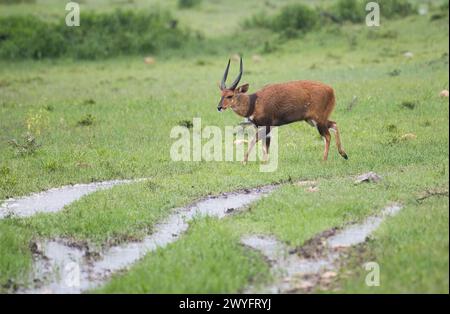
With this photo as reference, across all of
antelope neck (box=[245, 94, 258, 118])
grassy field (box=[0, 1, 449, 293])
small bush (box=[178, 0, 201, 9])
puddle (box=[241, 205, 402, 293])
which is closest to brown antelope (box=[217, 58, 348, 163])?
antelope neck (box=[245, 94, 258, 118])

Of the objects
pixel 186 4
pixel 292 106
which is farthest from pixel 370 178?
pixel 186 4

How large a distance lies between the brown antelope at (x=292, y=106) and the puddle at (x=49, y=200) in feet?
8.72

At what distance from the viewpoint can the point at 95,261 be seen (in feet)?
33.4

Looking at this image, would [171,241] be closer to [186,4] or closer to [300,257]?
[300,257]

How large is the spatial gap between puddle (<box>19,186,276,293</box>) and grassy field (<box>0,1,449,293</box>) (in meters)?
0.22

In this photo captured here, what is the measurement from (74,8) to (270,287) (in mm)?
25735

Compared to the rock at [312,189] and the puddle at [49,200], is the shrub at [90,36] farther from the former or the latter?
the rock at [312,189]

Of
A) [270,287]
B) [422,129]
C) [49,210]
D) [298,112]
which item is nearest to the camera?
[270,287]

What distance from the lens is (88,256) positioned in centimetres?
1032

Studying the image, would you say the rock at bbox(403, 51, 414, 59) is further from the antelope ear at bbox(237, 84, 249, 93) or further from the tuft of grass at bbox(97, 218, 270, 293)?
the tuft of grass at bbox(97, 218, 270, 293)

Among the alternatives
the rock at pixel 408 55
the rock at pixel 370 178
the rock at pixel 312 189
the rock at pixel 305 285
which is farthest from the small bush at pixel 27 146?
the rock at pixel 408 55

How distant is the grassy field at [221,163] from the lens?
365 inches
